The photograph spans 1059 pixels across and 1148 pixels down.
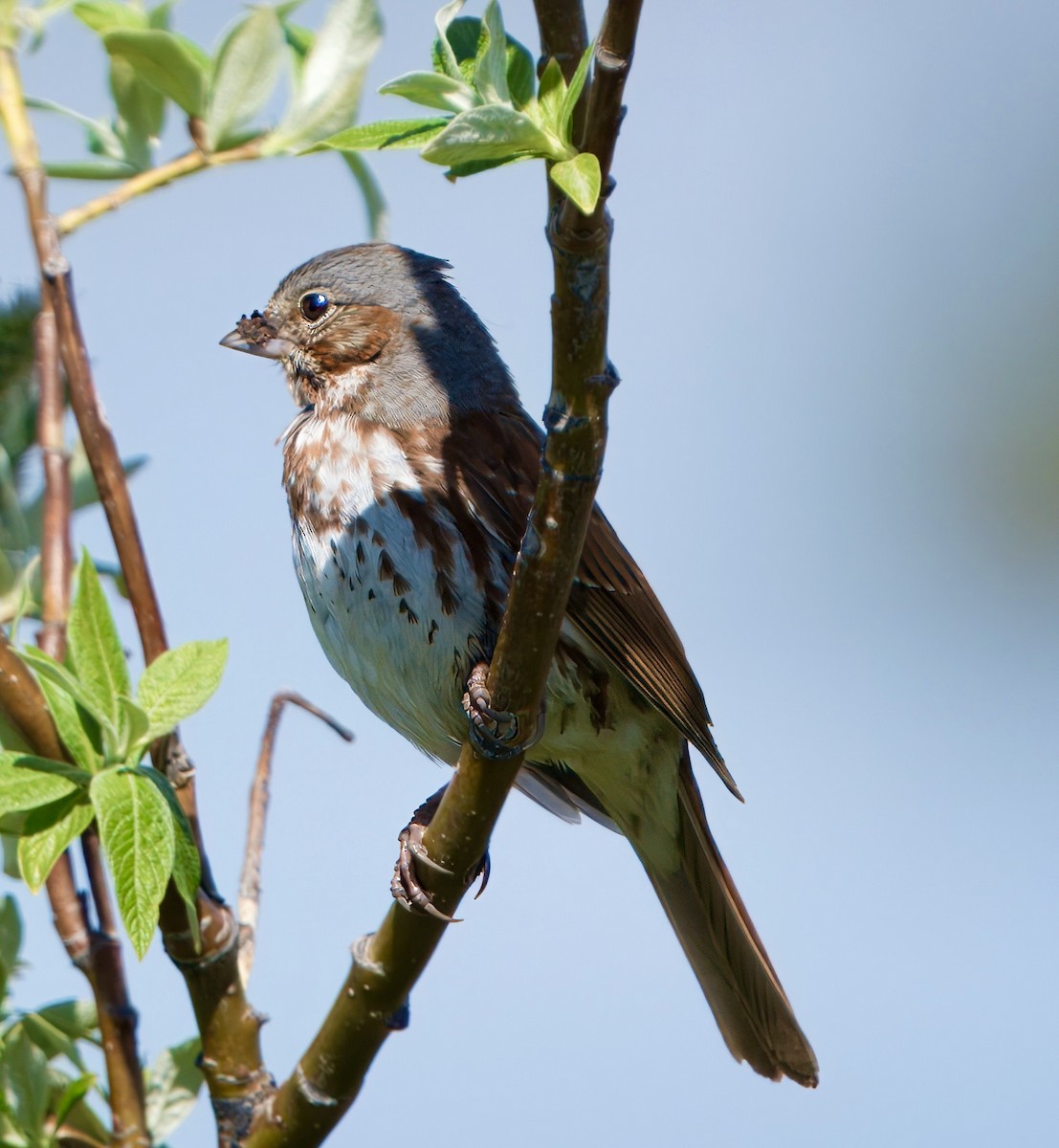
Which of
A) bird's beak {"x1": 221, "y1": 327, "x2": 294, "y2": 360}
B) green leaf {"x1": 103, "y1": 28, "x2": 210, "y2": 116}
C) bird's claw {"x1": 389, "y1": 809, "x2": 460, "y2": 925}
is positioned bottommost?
bird's claw {"x1": 389, "y1": 809, "x2": 460, "y2": 925}

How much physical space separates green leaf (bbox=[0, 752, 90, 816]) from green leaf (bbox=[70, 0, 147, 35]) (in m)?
1.37

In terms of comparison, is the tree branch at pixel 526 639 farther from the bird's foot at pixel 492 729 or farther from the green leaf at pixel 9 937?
the green leaf at pixel 9 937

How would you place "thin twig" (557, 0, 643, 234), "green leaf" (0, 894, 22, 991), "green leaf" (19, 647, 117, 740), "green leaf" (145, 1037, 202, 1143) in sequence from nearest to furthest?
"thin twig" (557, 0, 643, 234)
"green leaf" (19, 647, 117, 740)
"green leaf" (0, 894, 22, 991)
"green leaf" (145, 1037, 202, 1143)

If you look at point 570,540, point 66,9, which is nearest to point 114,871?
point 570,540

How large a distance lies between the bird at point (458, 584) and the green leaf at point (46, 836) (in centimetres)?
83

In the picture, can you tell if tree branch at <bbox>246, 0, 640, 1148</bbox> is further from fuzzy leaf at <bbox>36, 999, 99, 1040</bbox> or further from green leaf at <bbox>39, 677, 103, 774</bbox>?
green leaf at <bbox>39, 677, 103, 774</bbox>

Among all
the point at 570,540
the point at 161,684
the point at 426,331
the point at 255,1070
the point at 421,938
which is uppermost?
the point at 426,331

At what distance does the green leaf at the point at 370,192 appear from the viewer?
9.89 ft

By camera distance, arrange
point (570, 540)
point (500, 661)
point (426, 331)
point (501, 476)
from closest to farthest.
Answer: point (570, 540), point (500, 661), point (501, 476), point (426, 331)


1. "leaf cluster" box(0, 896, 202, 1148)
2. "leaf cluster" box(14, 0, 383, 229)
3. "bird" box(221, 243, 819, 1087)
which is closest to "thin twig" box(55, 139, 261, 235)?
"leaf cluster" box(14, 0, 383, 229)

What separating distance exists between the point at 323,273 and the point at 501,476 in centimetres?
97

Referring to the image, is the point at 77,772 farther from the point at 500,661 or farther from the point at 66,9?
the point at 66,9

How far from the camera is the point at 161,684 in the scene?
7.36 ft

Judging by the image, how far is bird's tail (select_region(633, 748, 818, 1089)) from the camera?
3467mm
